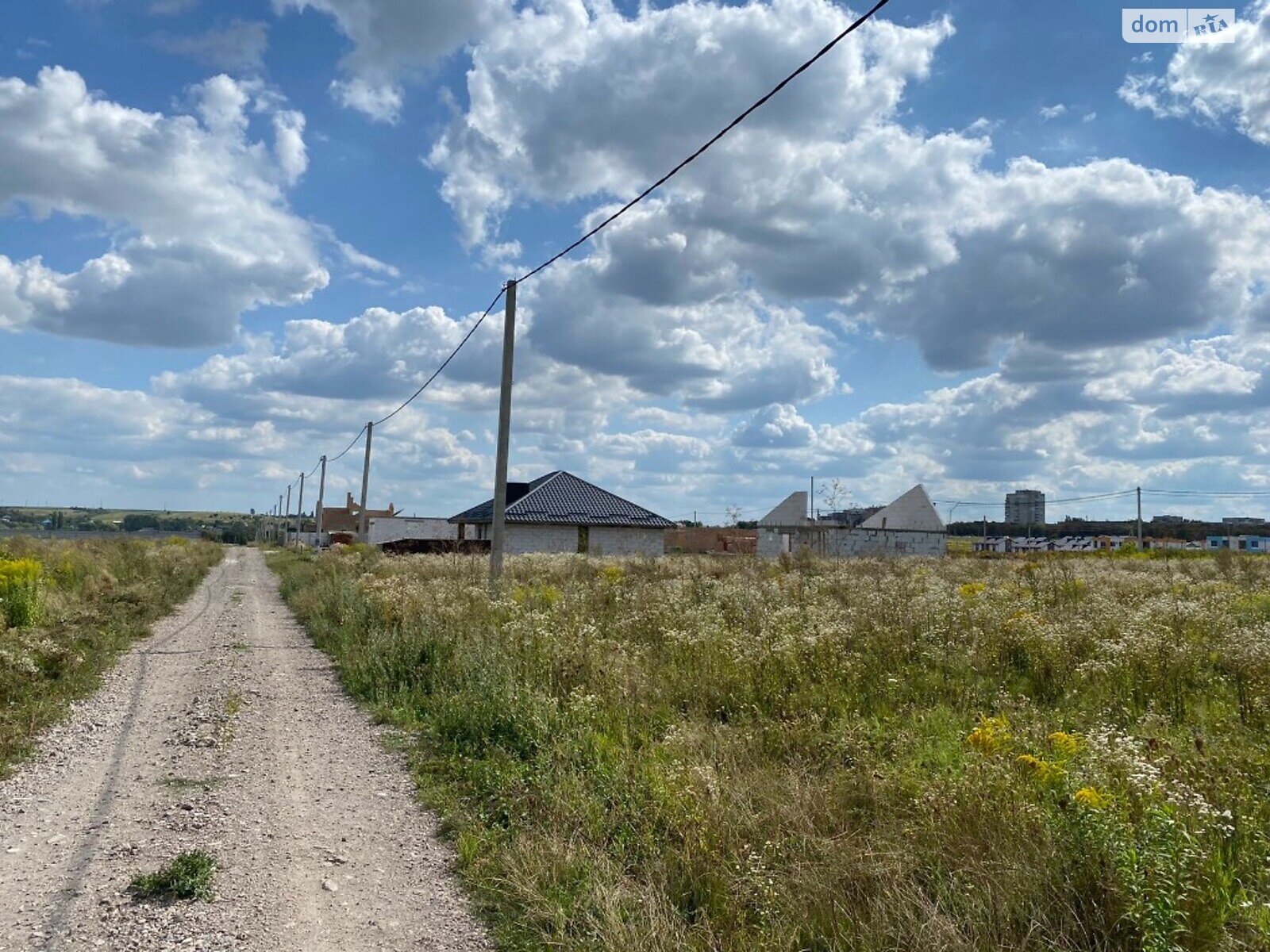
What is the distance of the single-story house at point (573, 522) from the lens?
1639 inches

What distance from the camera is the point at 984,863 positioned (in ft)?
12.1

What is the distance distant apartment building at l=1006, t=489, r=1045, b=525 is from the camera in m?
106

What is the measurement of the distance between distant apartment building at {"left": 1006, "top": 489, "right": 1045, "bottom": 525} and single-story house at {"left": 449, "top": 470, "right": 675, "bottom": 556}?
77100mm

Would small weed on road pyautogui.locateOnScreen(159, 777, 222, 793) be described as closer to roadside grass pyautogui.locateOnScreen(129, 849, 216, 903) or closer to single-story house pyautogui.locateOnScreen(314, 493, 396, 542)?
roadside grass pyautogui.locateOnScreen(129, 849, 216, 903)

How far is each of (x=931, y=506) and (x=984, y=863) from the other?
50621mm

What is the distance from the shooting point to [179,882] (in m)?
4.24

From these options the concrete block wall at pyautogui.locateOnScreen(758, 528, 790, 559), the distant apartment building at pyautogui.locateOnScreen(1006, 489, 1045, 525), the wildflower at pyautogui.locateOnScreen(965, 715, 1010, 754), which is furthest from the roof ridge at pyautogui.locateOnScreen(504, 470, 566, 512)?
the distant apartment building at pyautogui.locateOnScreen(1006, 489, 1045, 525)

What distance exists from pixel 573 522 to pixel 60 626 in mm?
31129

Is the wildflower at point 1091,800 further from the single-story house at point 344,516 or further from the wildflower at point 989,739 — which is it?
the single-story house at point 344,516

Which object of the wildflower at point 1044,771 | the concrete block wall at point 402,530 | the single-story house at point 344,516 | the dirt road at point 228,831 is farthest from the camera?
the single-story house at point 344,516

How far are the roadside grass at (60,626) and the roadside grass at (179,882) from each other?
2808mm

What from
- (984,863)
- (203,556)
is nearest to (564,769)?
(984,863)

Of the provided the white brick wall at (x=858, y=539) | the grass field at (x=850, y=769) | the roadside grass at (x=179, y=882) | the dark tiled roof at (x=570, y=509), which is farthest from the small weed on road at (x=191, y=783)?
the white brick wall at (x=858, y=539)

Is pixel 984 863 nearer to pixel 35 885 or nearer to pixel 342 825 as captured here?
pixel 342 825
